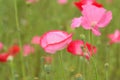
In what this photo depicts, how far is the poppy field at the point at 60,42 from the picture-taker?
1.46 m

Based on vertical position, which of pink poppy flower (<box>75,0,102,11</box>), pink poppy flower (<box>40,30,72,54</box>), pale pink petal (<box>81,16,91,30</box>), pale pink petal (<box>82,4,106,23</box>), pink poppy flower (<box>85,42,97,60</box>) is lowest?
pink poppy flower (<box>85,42,97,60</box>)

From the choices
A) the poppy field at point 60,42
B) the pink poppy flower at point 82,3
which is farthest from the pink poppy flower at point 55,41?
the pink poppy flower at point 82,3

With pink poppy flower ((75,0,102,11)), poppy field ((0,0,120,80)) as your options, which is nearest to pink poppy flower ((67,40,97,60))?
poppy field ((0,0,120,80))

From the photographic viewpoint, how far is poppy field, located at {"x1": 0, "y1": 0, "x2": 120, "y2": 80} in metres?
1.46

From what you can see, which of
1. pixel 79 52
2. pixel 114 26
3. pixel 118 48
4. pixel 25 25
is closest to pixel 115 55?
pixel 118 48

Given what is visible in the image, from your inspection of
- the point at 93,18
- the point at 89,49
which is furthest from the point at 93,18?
the point at 89,49

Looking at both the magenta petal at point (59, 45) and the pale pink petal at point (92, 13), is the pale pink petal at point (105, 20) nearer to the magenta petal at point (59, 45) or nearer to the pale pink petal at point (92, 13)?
the pale pink petal at point (92, 13)

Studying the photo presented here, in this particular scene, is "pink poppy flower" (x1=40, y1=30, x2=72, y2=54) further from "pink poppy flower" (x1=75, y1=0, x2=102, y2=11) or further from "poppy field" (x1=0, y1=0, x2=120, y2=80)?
"pink poppy flower" (x1=75, y1=0, x2=102, y2=11)

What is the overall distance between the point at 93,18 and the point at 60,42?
16cm

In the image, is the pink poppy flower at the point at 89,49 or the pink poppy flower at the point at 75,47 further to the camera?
the pink poppy flower at the point at 75,47

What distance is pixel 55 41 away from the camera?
1.45 meters

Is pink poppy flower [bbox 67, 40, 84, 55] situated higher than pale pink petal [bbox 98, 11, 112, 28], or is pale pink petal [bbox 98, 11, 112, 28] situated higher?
pale pink petal [bbox 98, 11, 112, 28]

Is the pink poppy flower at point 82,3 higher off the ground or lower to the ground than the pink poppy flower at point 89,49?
higher

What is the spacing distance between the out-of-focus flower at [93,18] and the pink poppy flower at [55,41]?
0.08m
